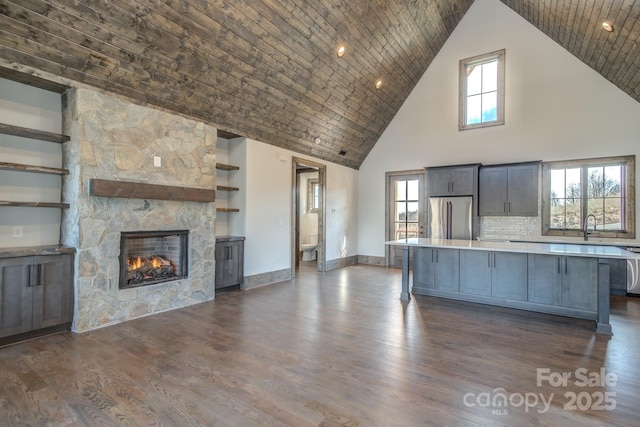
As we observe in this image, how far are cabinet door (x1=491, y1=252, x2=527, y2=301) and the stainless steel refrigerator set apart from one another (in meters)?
2.24

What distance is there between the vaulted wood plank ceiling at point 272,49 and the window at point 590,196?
52.1 inches

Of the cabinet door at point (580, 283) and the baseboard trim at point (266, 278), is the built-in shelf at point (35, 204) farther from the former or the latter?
the cabinet door at point (580, 283)

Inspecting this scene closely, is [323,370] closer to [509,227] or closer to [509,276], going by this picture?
[509,276]

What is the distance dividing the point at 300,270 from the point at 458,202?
12.6ft

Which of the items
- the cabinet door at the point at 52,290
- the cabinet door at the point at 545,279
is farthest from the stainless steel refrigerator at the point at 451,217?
the cabinet door at the point at 52,290

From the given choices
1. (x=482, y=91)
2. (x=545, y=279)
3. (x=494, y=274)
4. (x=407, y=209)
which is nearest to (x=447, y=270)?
(x=494, y=274)

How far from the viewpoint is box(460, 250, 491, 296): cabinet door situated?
4562mm

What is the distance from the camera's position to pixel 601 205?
19.3 feet

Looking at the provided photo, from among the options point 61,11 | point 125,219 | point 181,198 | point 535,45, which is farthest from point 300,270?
point 535,45

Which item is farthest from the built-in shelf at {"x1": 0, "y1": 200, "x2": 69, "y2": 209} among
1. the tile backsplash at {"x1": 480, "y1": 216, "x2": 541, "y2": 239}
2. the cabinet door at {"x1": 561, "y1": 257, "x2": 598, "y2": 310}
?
the tile backsplash at {"x1": 480, "y1": 216, "x2": 541, "y2": 239}

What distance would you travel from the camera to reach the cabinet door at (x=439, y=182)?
695 cm

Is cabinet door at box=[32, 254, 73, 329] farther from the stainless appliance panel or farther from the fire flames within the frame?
the stainless appliance panel

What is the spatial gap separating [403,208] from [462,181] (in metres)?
1.70

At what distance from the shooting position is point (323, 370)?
8.78 feet
